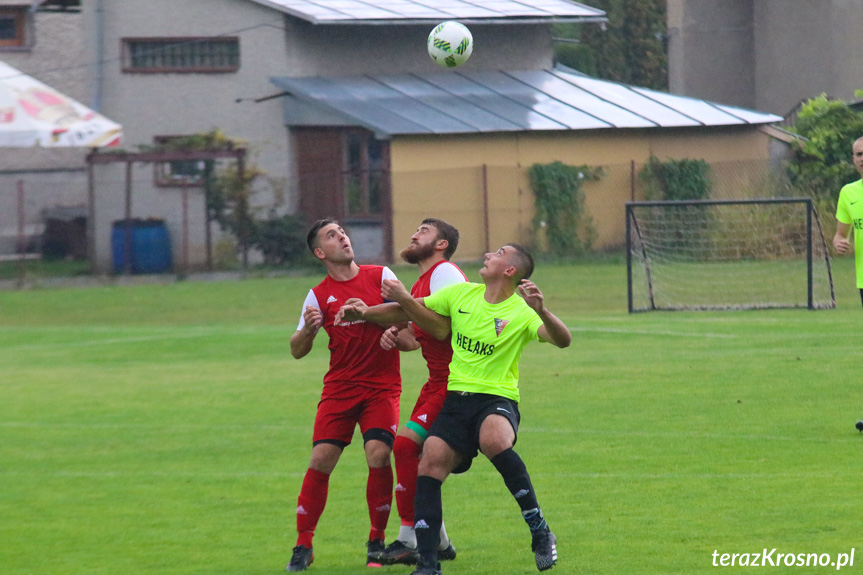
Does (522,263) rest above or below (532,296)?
above

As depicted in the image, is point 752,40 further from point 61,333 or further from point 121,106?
point 61,333

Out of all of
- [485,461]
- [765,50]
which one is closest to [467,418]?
[485,461]

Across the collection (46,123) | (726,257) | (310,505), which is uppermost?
(46,123)

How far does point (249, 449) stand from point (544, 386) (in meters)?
3.98

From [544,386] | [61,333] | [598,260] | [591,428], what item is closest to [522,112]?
[598,260]

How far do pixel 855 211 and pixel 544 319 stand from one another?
192 inches

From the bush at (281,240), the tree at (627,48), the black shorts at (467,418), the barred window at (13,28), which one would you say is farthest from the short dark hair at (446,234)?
the tree at (627,48)

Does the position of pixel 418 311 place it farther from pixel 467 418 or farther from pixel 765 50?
pixel 765 50

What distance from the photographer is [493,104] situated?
110 feet

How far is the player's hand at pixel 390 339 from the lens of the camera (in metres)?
6.90

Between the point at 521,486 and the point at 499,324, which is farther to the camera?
the point at 499,324

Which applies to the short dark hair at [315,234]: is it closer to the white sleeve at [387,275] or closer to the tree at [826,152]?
the white sleeve at [387,275]

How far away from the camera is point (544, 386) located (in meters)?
13.4

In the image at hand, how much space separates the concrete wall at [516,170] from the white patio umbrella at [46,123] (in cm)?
744
